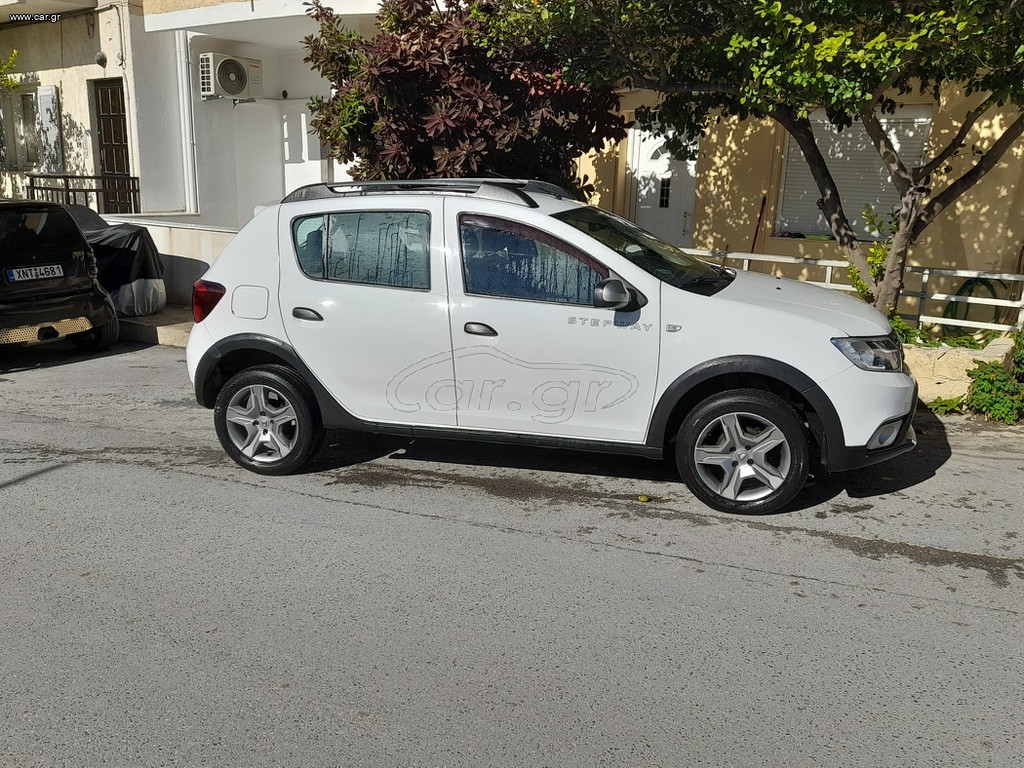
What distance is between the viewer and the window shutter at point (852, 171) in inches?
397

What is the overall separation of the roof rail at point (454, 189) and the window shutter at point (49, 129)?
12.5 metres

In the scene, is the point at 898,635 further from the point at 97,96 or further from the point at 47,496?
the point at 97,96

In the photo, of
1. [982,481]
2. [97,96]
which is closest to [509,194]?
[982,481]

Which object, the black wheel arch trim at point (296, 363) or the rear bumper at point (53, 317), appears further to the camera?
the rear bumper at point (53, 317)

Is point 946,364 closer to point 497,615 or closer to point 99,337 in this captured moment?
point 497,615

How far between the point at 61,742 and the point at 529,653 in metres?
1.70

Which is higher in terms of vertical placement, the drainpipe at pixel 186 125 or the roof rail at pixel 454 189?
the drainpipe at pixel 186 125

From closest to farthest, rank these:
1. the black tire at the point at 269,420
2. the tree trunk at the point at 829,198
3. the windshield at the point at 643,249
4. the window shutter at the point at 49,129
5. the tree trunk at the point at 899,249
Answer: the windshield at the point at 643,249, the black tire at the point at 269,420, the tree trunk at the point at 899,249, the tree trunk at the point at 829,198, the window shutter at the point at 49,129

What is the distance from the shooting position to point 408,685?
11.1ft

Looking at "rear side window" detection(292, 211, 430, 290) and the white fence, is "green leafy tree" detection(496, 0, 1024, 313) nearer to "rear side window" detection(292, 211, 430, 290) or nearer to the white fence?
the white fence

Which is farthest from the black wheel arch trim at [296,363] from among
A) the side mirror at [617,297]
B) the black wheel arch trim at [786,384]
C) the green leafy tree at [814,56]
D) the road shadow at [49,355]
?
the road shadow at [49,355]

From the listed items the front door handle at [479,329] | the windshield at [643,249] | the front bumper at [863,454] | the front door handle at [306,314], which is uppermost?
the windshield at [643,249]

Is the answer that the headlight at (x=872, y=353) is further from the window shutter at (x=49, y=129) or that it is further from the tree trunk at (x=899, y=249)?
the window shutter at (x=49, y=129)

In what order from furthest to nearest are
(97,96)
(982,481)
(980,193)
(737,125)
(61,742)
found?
(97,96)
(737,125)
(980,193)
(982,481)
(61,742)
